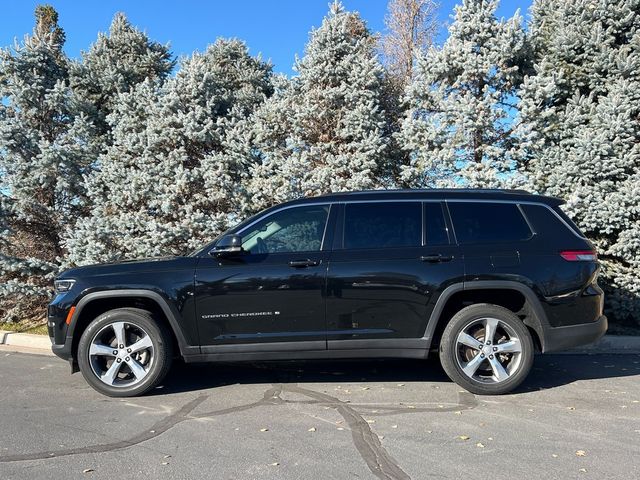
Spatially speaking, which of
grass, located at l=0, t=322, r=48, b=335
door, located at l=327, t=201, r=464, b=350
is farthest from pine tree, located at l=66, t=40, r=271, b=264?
door, located at l=327, t=201, r=464, b=350

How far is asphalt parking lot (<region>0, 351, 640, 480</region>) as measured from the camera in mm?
3531

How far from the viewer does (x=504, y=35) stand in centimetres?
823

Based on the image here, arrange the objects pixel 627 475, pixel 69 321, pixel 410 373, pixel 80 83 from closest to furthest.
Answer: pixel 627 475
pixel 69 321
pixel 410 373
pixel 80 83

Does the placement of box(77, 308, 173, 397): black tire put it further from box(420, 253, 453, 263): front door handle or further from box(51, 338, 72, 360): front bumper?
box(420, 253, 453, 263): front door handle

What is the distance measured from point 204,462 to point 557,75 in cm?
758

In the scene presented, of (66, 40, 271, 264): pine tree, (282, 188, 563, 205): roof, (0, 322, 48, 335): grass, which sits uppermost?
(66, 40, 271, 264): pine tree

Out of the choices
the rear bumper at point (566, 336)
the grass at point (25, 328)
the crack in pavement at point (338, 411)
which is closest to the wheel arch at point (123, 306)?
the crack in pavement at point (338, 411)

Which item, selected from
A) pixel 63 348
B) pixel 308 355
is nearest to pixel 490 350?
pixel 308 355

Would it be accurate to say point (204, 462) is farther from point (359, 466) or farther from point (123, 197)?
point (123, 197)

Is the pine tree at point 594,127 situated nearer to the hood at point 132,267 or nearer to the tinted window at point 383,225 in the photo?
the tinted window at point 383,225

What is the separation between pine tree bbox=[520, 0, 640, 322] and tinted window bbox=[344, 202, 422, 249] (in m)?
3.54

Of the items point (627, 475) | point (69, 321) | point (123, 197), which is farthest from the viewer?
point (123, 197)

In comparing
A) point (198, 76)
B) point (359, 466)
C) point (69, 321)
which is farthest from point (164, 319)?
point (198, 76)

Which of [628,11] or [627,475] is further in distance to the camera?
[628,11]
